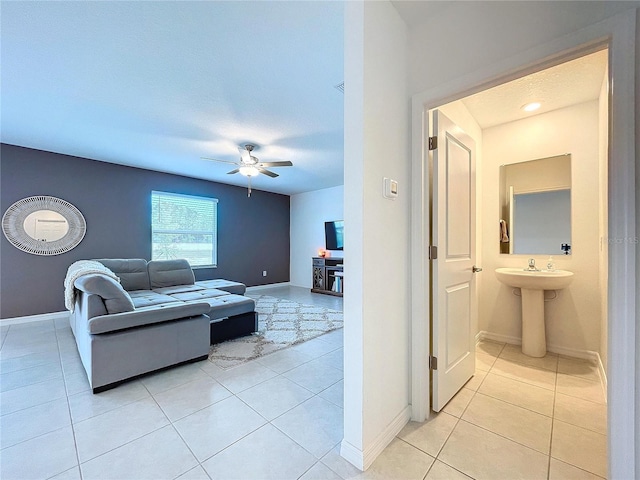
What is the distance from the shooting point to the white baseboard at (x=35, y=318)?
3.58 metres

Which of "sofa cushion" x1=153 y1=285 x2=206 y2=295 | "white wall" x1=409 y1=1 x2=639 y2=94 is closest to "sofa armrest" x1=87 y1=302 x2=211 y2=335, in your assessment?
"sofa cushion" x1=153 y1=285 x2=206 y2=295

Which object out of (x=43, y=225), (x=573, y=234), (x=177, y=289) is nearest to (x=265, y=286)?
(x=177, y=289)

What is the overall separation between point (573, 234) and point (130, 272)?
5.44m

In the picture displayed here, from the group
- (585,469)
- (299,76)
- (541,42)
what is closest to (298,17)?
(299,76)

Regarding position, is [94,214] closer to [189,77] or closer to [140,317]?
[140,317]

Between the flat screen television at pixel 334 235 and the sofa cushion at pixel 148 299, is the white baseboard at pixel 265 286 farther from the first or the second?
the sofa cushion at pixel 148 299

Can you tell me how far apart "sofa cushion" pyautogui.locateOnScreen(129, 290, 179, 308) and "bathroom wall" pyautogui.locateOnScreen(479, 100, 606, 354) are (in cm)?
377

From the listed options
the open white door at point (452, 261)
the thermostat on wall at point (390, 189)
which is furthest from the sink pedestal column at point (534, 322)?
the thermostat on wall at point (390, 189)

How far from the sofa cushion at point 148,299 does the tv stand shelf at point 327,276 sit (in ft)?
10.8

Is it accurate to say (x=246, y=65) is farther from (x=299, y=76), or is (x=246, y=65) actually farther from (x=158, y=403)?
(x=158, y=403)

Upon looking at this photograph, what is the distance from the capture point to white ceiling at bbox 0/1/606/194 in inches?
62.1

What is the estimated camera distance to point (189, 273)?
14.2 ft

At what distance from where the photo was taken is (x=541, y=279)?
2.32m

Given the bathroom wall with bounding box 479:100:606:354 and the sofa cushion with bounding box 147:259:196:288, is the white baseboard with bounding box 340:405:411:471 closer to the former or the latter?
the bathroom wall with bounding box 479:100:606:354
